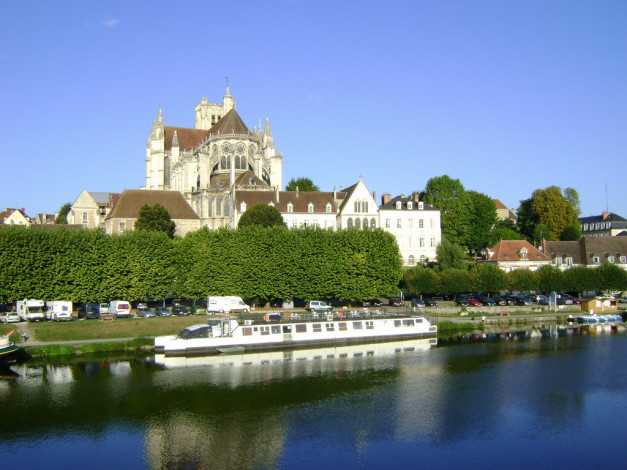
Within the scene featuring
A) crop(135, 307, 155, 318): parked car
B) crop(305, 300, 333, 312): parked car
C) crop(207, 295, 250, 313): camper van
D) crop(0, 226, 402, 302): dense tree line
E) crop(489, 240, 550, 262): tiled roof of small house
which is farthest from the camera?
crop(489, 240, 550, 262): tiled roof of small house

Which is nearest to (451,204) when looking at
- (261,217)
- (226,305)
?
(261,217)

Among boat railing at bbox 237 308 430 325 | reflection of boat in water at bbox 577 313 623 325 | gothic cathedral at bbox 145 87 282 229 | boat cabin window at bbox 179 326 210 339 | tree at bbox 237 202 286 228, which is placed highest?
gothic cathedral at bbox 145 87 282 229

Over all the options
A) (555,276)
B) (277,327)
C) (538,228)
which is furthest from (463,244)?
(277,327)

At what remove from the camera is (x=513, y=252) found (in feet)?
257

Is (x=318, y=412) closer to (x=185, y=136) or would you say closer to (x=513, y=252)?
(x=513, y=252)

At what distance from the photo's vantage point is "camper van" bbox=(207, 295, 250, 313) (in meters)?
55.1

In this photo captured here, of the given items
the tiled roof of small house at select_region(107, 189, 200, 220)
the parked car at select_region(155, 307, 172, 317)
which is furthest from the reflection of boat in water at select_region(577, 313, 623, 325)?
the tiled roof of small house at select_region(107, 189, 200, 220)

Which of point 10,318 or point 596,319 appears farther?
point 596,319

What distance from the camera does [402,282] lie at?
70312 millimetres

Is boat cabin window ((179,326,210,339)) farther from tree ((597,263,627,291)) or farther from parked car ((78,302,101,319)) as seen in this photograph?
tree ((597,263,627,291))

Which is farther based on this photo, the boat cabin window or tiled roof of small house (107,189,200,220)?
tiled roof of small house (107,189,200,220)

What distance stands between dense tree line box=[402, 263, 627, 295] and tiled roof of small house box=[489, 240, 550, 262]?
4.62 meters

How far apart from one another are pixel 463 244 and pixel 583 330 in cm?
3410

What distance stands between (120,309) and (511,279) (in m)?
42.0
